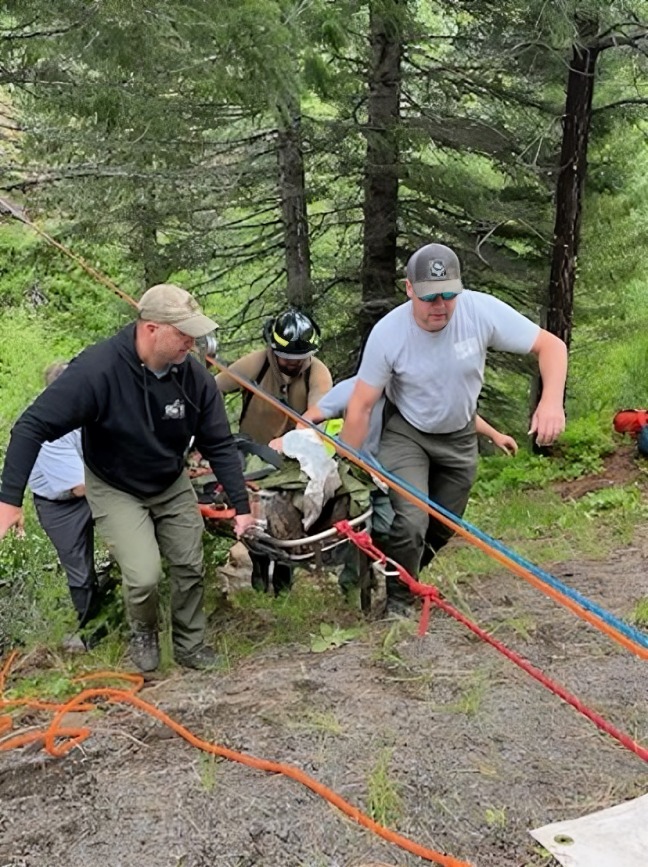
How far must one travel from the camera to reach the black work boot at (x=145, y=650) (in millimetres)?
4625

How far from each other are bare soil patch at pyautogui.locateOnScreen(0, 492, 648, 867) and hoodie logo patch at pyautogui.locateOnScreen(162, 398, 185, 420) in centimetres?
131

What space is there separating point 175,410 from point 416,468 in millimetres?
1432

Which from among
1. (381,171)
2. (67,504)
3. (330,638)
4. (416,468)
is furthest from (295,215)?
(330,638)

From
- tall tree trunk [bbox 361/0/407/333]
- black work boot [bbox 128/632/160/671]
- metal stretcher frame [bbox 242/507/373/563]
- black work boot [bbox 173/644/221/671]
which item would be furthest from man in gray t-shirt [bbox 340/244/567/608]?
tall tree trunk [bbox 361/0/407/333]

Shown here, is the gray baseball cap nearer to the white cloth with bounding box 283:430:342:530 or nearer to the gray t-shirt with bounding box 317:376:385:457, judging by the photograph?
the gray t-shirt with bounding box 317:376:385:457

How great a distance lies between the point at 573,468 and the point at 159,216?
6.02m

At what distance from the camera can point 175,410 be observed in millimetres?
4305

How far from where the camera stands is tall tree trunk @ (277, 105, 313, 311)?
10383 millimetres

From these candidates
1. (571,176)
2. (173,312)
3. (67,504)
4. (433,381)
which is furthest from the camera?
(571,176)

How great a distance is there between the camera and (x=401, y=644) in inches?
175

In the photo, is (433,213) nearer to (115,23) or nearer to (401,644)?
(115,23)

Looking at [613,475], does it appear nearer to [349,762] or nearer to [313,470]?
[313,470]

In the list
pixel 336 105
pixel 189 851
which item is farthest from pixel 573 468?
pixel 189 851

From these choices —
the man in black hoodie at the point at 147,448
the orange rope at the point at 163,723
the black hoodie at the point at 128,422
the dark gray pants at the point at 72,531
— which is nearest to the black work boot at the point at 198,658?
the man in black hoodie at the point at 147,448
